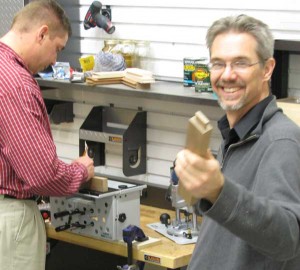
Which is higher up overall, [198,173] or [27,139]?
[198,173]

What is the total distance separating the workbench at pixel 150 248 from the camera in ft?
10.8

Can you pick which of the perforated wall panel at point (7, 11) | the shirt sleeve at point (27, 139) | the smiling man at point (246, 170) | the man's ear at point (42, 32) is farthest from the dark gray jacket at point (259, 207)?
the perforated wall panel at point (7, 11)

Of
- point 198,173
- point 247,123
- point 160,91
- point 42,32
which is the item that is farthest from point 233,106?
point 160,91

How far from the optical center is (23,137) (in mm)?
2998

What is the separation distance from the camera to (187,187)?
1521 mm

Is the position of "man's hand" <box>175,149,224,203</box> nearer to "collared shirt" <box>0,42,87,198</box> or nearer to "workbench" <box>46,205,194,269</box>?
"collared shirt" <box>0,42,87,198</box>

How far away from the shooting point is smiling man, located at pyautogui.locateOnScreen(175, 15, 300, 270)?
1.60 metres

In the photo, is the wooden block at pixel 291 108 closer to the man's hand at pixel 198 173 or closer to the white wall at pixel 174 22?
the white wall at pixel 174 22

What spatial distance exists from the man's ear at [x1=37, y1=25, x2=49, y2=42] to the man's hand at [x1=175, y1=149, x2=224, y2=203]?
1.90 meters

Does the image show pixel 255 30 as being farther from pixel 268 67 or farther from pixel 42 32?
pixel 42 32

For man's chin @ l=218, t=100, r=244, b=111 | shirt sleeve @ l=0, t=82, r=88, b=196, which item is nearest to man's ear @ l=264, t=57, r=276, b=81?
man's chin @ l=218, t=100, r=244, b=111

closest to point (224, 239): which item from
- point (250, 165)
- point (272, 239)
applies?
point (250, 165)

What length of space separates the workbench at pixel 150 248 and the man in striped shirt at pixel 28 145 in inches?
12.0

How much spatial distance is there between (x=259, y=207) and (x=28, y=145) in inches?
62.3
